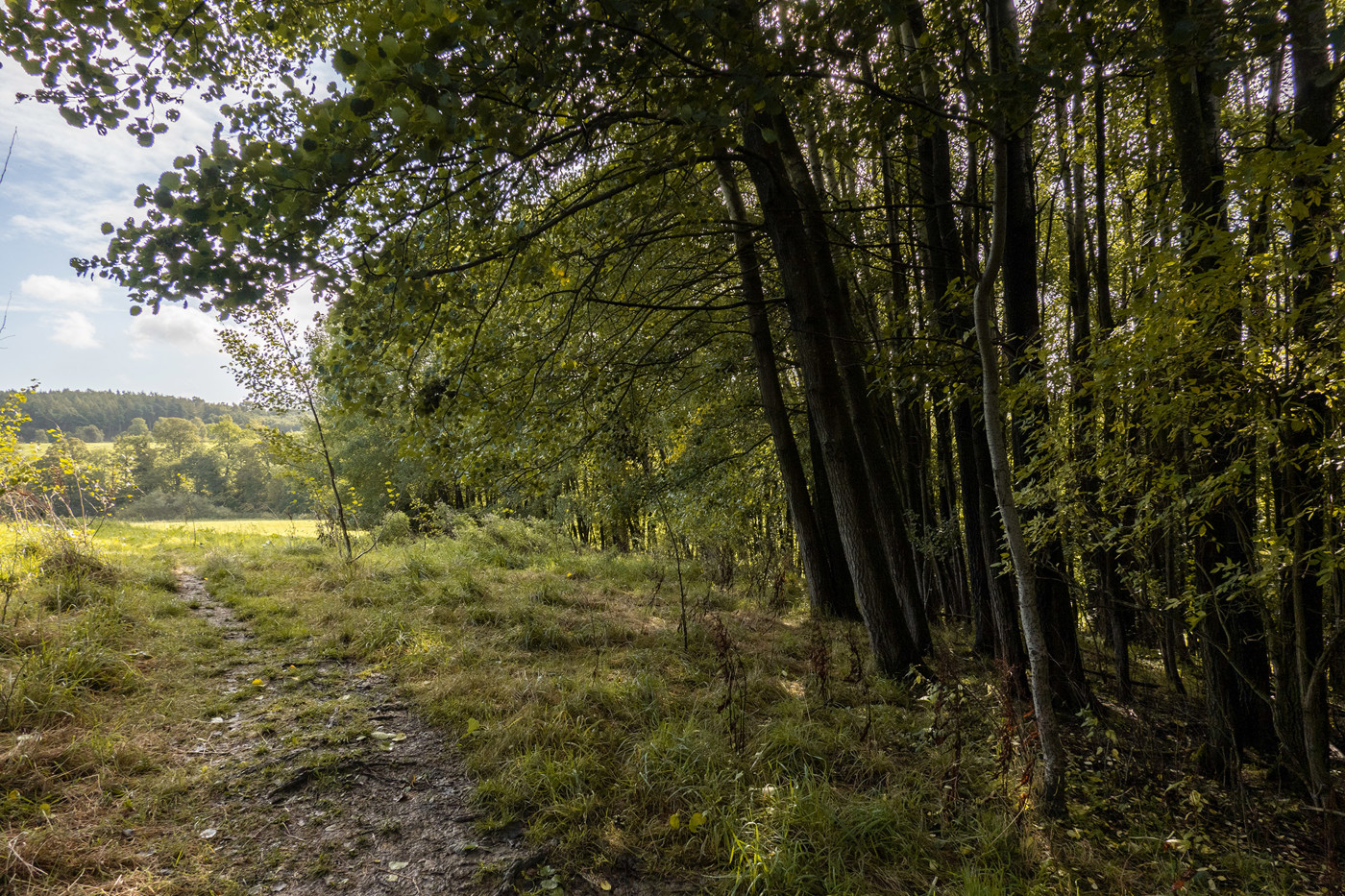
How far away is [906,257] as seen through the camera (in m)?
6.17

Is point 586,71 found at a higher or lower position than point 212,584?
higher

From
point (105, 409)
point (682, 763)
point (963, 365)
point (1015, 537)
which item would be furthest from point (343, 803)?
point (105, 409)

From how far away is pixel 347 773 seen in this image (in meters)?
3.37

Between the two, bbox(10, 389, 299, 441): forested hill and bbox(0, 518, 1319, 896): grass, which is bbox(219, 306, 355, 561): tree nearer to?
bbox(0, 518, 1319, 896): grass

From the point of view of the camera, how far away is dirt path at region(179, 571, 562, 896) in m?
2.56

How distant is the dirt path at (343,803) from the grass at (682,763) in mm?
144

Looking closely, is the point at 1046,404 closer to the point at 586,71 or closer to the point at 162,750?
the point at 586,71

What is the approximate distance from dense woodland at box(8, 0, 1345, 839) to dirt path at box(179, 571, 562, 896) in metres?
1.99

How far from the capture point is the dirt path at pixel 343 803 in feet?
8.41

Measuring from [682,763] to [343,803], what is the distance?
198 cm

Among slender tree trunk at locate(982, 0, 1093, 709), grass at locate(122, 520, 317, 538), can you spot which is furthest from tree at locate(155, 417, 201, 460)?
slender tree trunk at locate(982, 0, 1093, 709)

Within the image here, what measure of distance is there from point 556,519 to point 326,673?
36.5 ft

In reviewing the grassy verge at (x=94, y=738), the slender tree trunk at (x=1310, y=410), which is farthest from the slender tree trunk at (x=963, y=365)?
the grassy verge at (x=94, y=738)

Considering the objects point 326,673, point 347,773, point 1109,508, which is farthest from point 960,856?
point 326,673
